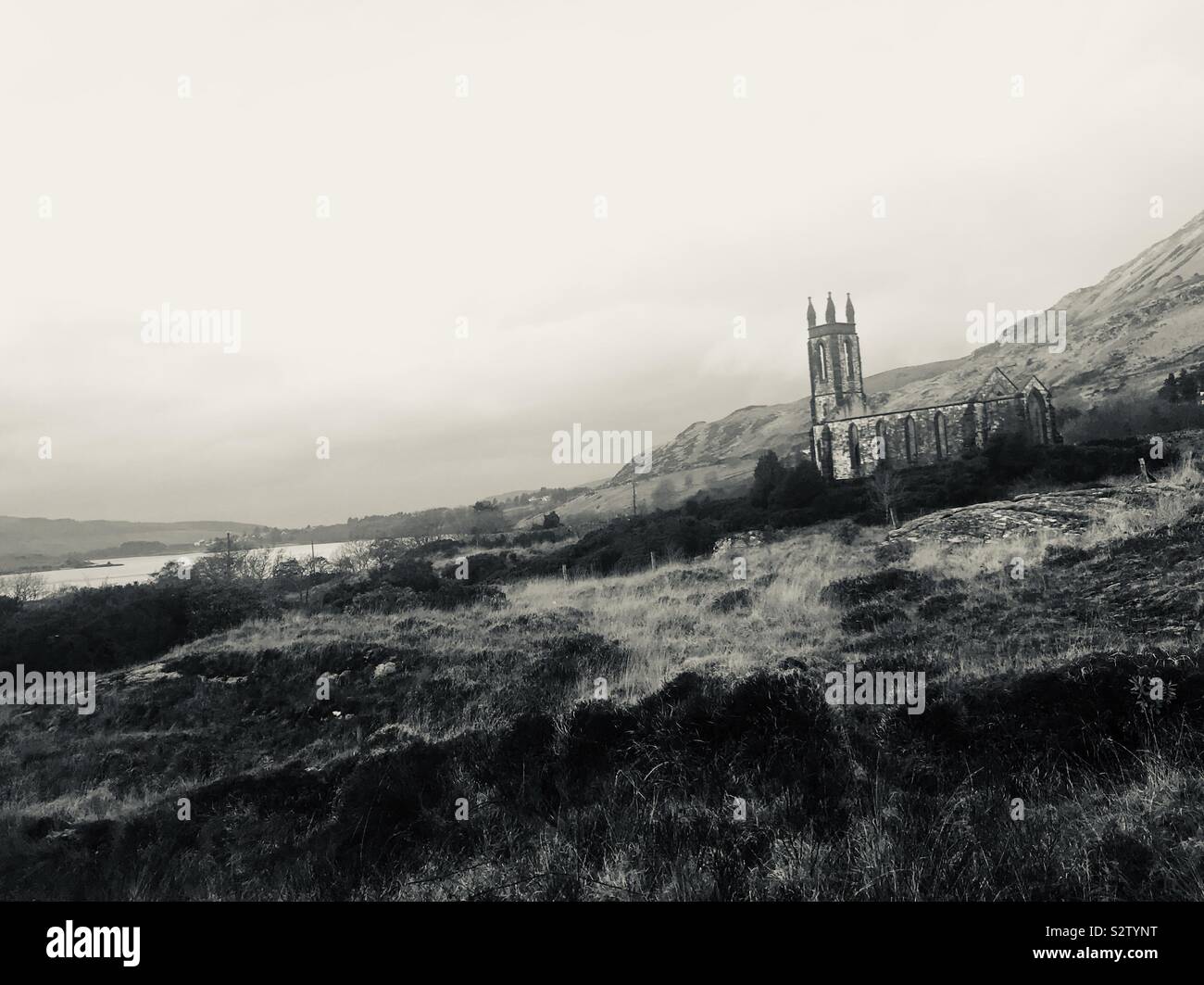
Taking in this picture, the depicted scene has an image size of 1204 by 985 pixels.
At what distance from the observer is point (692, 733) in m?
6.40

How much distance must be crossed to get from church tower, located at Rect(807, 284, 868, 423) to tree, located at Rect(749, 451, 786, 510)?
15157 millimetres

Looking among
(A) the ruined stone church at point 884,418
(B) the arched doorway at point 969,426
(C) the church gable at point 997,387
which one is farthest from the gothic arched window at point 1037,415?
(B) the arched doorway at point 969,426

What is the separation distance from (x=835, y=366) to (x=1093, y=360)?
8613cm

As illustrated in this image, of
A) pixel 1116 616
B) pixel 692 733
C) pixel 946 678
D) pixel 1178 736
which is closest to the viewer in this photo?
pixel 1178 736

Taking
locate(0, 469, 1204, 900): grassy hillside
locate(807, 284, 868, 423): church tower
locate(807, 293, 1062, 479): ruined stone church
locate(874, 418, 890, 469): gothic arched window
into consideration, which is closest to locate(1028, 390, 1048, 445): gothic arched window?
locate(807, 293, 1062, 479): ruined stone church

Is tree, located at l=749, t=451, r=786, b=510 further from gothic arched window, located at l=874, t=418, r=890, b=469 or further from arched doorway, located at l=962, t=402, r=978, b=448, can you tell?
arched doorway, located at l=962, t=402, r=978, b=448

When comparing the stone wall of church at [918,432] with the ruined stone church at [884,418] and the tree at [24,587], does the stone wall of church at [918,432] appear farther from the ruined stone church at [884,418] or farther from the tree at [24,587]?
the tree at [24,587]

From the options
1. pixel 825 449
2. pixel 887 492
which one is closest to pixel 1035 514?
pixel 887 492

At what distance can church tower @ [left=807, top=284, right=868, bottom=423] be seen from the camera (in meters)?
66.9

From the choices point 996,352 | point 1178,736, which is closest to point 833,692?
point 1178,736

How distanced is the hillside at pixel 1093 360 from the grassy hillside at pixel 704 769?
7805cm
